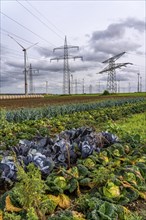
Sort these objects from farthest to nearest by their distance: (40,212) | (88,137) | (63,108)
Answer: (63,108)
(88,137)
(40,212)

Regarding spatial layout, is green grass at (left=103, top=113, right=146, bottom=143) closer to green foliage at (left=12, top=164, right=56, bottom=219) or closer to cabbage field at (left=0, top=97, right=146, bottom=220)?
cabbage field at (left=0, top=97, right=146, bottom=220)

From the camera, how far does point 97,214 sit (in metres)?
3.07

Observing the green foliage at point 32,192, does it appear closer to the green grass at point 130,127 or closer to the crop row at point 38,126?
the crop row at point 38,126

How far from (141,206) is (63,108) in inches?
515

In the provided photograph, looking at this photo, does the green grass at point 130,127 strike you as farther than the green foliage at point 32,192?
Yes

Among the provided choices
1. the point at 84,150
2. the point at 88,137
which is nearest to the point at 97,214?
the point at 84,150

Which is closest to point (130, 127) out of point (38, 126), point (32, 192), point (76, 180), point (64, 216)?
point (38, 126)

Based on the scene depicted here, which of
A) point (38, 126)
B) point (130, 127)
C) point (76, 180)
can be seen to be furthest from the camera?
point (130, 127)

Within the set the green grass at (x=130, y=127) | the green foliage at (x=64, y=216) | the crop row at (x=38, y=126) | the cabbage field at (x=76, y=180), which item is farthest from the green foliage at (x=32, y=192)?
the green grass at (x=130, y=127)

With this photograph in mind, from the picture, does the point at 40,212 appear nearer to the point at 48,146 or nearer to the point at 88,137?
the point at 48,146

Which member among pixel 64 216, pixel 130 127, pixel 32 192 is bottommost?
pixel 130 127

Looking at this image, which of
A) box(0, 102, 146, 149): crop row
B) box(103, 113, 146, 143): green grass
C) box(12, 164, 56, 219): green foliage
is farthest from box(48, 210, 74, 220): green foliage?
box(103, 113, 146, 143): green grass

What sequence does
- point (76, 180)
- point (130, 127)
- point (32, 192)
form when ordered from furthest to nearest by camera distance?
1. point (130, 127)
2. point (76, 180)
3. point (32, 192)

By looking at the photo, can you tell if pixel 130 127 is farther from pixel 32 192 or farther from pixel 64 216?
pixel 32 192
